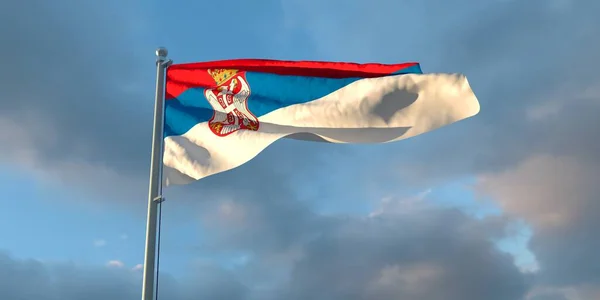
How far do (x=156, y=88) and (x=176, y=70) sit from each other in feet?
4.62

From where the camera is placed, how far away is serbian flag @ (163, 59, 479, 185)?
1984 centimetres

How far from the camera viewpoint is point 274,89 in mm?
21203

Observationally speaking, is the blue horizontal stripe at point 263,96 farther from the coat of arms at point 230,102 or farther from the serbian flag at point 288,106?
the coat of arms at point 230,102

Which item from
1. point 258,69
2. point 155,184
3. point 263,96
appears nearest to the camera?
point 155,184

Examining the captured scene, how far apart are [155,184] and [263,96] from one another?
4256mm

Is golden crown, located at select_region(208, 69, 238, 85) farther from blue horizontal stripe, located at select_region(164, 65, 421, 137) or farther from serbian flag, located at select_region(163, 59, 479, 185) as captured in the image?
blue horizontal stripe, located at select_region(164, 65, 421, 137)

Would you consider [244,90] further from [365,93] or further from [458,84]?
[458,84]

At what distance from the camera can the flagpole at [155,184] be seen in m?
17.9

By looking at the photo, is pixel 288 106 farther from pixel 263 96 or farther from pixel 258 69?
pixel 258 69

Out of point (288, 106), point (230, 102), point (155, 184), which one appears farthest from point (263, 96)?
point (155, 184)

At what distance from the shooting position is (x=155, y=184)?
19.0 meters

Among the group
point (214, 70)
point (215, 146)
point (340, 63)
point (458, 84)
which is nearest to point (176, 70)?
point (214, 70)

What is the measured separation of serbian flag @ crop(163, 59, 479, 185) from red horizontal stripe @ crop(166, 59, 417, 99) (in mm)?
29

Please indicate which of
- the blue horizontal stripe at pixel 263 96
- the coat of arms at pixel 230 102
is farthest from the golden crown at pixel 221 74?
the blue horizontal stripe at pixel 263 96
